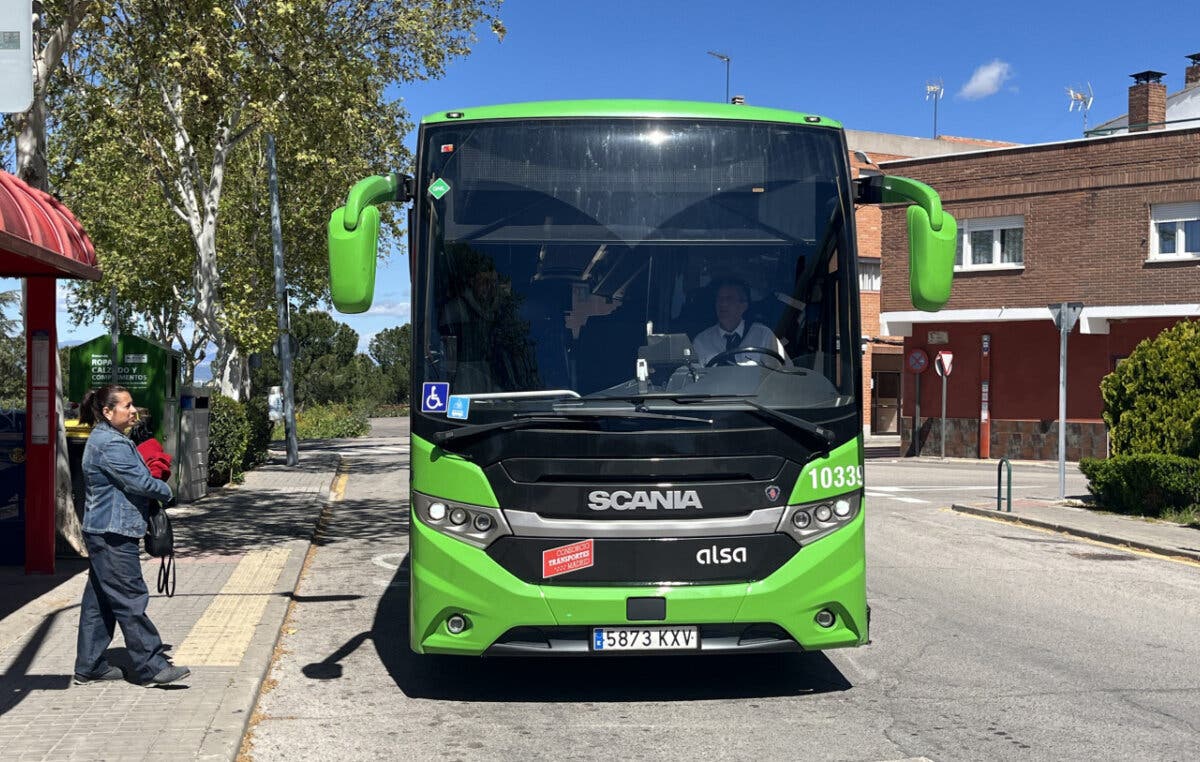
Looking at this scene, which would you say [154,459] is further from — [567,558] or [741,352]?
[741,352]

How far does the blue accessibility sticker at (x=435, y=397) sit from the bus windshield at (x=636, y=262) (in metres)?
0.04

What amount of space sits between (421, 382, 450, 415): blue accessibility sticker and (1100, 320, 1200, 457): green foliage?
43.0 ft

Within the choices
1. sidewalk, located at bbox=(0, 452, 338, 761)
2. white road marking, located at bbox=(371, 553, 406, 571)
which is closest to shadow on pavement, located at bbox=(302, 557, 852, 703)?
sidewalk, located at bbox=(0, 452, 338, 761)

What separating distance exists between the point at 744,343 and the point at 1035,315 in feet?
92.4

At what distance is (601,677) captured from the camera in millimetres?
7648

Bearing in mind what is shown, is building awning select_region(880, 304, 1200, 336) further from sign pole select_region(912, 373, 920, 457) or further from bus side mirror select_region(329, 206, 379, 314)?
bus side mirror select_region(329, 206, 379, 314)

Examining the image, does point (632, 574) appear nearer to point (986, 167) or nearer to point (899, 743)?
point (899, 743)

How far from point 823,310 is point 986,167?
1153 inches

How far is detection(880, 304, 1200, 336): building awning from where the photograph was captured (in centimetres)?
3078

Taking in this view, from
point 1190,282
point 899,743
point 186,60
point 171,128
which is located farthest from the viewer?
point 1190,282

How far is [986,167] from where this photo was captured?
34312 mm

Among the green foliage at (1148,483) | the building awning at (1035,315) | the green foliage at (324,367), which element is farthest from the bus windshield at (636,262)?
the green foliage at (324,367)

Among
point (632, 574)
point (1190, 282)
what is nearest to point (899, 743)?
point (632, 574)

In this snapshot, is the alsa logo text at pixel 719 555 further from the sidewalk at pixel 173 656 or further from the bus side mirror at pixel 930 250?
the sidewalk at pixel 173 656
